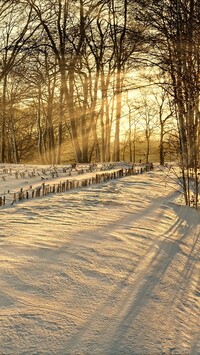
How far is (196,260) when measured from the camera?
3.77 metres

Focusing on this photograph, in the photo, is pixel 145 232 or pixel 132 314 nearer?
pixel 132 314

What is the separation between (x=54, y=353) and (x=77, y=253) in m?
1.33

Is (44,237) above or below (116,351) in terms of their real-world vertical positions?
above

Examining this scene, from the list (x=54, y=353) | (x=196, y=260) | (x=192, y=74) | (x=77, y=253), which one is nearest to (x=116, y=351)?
(x=54, y=353)

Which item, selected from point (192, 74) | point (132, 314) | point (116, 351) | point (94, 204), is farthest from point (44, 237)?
point (192, 74)

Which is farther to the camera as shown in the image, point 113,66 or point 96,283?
point 113,66

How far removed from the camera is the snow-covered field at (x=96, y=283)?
196 cm

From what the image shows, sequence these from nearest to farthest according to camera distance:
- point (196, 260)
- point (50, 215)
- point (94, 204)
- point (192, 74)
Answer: point (196, 260)
point (50, 215)
point (94, 204)
point (192, 74)

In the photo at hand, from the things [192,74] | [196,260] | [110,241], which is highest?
[192,74]

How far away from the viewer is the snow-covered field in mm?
1956

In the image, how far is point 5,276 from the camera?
2484mm

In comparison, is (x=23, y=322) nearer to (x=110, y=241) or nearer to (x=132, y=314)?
(x=132, y=314)

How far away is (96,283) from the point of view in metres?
2.61

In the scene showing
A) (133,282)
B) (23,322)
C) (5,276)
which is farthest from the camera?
(133,282)
